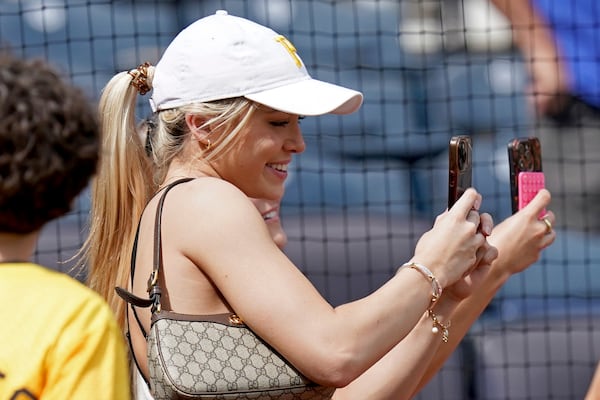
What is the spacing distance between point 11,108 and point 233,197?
0.62 meters

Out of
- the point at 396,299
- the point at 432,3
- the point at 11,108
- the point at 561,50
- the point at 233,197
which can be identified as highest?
the point at 432,3

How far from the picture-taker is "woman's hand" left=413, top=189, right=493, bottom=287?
194 cm

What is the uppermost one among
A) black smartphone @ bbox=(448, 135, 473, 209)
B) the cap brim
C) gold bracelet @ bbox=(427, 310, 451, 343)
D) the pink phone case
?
the cap brim

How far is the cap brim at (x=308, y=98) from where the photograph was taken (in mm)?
1935

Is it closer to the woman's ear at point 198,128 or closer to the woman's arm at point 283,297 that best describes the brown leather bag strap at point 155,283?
the woman's arm at point 283,297

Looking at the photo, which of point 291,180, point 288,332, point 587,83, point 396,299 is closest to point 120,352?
point 288,332

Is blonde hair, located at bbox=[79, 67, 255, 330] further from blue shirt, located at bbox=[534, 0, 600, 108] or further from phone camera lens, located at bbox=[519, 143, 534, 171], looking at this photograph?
blue shirt, located at bbox=[534, 0, 600, 108]

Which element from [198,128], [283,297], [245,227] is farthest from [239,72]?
[283,297]

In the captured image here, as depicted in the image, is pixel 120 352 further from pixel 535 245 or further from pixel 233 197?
pixel 535 245

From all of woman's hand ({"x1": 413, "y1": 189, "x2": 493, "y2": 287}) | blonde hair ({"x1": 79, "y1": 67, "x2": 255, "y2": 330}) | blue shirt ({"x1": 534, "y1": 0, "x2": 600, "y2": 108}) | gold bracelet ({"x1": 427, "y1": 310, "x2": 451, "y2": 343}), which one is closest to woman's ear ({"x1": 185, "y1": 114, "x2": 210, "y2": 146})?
blonde hair ({"x1": 79, "y1": 67, "x2": 255, "y2": 330})

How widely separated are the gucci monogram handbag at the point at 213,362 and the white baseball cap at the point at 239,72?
36cm

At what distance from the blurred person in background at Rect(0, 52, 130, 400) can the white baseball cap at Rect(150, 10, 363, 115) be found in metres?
0.64

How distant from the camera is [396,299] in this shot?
184 centimetres

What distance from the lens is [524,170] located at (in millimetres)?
2416
